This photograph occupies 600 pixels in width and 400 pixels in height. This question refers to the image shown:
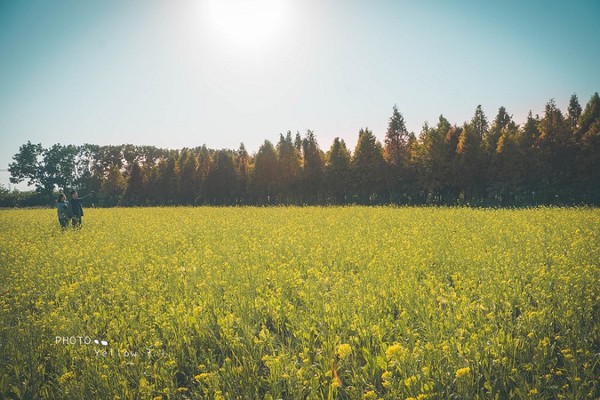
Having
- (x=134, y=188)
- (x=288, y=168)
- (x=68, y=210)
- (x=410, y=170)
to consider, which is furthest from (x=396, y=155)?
(x=134, y=188)

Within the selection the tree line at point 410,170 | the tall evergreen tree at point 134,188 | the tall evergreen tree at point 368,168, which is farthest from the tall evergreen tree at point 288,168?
the tall evergreen tree at point 134,188

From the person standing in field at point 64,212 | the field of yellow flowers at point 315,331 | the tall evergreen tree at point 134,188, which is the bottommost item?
the field of yellow flowers at point 315,331

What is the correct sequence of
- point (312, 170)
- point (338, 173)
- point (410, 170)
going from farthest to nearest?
point (312, 170), point (338, 173), point (410, 170)

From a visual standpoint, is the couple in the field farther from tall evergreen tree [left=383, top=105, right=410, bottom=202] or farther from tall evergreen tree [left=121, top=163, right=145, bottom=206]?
tall evergreen tree [left=121, top=163, right=145, bottom=206]

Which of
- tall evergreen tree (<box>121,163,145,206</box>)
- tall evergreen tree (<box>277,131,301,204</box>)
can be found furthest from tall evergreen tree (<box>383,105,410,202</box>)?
tall evergreen tree (<box>121,163,145,206</box>)

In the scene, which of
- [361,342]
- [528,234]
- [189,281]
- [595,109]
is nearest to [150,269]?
[189,281]

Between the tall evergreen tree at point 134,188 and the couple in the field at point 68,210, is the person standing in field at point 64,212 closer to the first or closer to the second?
the couple in the field at point 68,210

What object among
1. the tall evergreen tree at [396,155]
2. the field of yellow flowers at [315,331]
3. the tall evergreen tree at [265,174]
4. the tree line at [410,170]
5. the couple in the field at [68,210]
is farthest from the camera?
the tall evergreen tree at [265,174]

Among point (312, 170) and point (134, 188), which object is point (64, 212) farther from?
point (134, 188)

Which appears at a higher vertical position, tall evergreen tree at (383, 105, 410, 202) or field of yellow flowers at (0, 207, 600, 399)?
tall evergreen tree at (383, 105, 410, 202)

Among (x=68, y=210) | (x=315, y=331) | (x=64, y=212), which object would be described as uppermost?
(x=68, y=210)

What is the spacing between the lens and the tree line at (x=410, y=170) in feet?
114

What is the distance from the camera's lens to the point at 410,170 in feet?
145

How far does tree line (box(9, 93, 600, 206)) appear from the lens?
3488 cm
